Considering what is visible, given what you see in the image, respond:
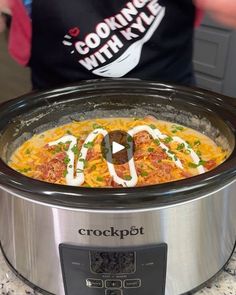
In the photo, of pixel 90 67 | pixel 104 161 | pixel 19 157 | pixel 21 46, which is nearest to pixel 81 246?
pixel 104 161

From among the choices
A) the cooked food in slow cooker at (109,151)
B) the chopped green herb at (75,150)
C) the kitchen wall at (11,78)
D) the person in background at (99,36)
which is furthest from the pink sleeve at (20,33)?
the kitchen wall at (11,78)

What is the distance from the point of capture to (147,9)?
41.6 inches

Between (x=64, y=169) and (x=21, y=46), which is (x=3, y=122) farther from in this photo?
(x=21, y=46)

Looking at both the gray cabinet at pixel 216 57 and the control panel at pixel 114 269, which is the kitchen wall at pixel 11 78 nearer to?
the gray cabinet at pixel 216 57

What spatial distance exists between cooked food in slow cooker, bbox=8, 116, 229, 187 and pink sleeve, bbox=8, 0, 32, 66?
0.25 meters

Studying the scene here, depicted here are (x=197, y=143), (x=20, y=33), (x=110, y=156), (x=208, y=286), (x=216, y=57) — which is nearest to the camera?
(x=208, y=286)

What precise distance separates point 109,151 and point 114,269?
0.27m

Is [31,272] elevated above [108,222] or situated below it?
below

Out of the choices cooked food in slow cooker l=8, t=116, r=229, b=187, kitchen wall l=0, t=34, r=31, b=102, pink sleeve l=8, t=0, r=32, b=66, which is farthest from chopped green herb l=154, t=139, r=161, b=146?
kitchen wall l=0, t=34, r=31, b=102

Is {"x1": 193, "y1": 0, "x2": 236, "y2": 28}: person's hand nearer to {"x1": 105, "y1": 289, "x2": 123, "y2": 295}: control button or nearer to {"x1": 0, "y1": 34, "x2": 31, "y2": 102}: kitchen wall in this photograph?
{"x1": 105, "y1": 289, "x2": 123, "y2": 295}: control button

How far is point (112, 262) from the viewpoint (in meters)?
0.61

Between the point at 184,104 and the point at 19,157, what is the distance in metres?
0.35

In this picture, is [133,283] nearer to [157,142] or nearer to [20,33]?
[157,142]

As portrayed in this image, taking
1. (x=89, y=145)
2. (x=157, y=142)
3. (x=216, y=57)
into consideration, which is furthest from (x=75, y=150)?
(x=216, y=57)
